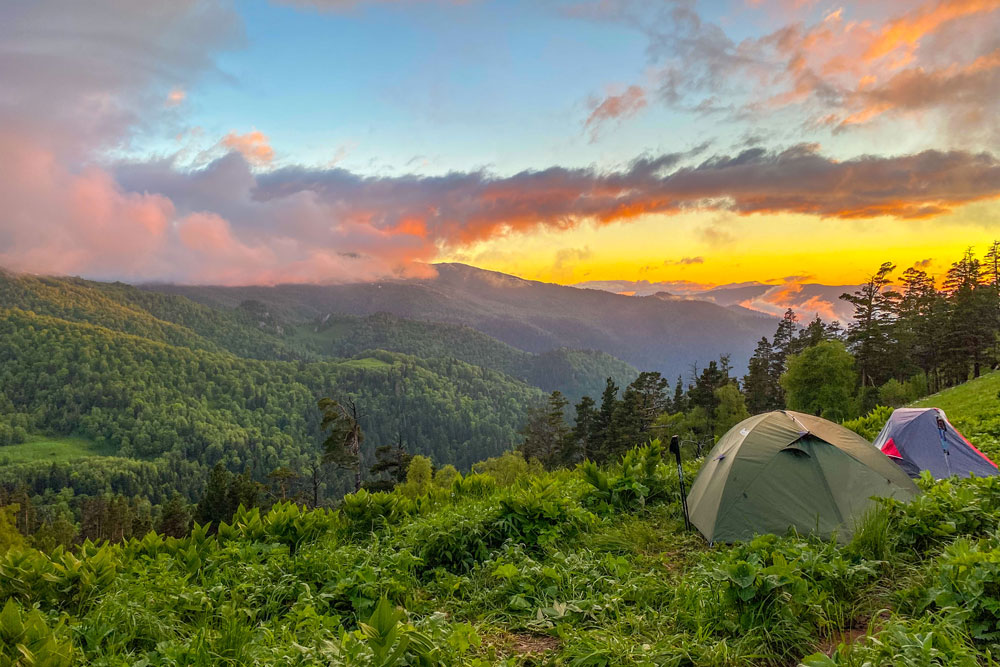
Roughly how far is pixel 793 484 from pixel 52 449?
215849mm

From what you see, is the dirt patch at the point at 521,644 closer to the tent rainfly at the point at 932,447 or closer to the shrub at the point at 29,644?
the shrub at the point at 29,644

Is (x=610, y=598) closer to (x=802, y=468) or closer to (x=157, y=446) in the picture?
(x=802, y=468)

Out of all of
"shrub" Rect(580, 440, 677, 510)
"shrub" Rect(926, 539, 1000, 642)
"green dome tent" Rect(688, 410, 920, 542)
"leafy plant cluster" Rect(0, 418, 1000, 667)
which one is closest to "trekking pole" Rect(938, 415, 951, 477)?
"leafy plant cluster" Rect(0, 418, 1000, 667)

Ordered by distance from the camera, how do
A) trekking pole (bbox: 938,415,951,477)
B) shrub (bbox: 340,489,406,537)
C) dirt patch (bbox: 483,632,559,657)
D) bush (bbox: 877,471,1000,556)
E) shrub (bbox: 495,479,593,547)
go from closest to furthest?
dirt patch (bbox: 483,632,559,657), bush (bbox: 877,471,1000,556), shrub (bbox: 495,479,593,547), shrub (bbox: 340,489,406,537), trekking pole (bbox: 938,415,951,477)

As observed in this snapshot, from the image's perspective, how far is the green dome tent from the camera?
7180mm

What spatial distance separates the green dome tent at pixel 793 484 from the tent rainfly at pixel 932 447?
4800mm

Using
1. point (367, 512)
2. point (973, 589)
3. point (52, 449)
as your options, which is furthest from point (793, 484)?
point (52, 449)

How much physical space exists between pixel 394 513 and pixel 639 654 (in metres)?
5.27

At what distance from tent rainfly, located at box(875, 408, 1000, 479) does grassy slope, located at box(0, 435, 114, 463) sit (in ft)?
633

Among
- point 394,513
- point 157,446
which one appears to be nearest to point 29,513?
point 394,513

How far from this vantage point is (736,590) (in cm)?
414

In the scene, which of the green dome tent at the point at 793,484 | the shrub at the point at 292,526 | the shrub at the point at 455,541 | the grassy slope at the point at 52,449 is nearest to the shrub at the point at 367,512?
the shrub at the point at 292,526

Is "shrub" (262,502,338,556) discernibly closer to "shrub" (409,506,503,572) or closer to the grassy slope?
"shrub" (409,506,503,572)

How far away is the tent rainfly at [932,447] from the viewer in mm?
11438
